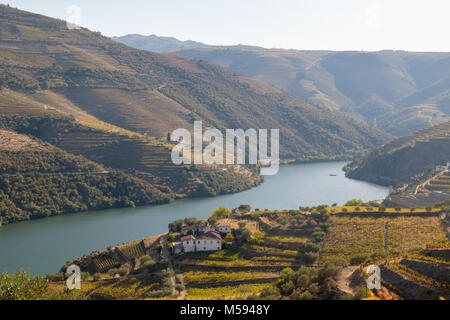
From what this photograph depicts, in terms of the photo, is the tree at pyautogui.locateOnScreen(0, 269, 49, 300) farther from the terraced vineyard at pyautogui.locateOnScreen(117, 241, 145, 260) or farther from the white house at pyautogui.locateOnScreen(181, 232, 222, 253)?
the white house at pyautogui.locateOnScreen(181, 232, 222, 253)

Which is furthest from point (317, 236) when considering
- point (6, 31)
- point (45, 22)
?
point (45, 22)

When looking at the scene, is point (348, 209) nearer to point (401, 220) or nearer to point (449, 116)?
point (401, 220)

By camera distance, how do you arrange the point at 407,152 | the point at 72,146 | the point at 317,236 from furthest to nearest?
the point at 407,152 → the point at 72,146 → the point at 317,236

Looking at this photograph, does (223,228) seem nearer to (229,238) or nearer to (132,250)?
(229,238)

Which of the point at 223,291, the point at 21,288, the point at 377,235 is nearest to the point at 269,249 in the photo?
the point at 223,291

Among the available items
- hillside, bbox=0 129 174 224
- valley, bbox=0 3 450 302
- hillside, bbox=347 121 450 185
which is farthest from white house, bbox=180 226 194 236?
hillside, bbox=347 121 450 185

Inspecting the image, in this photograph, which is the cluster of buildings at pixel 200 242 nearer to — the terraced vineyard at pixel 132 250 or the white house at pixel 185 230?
the white house at pixel 185 230
